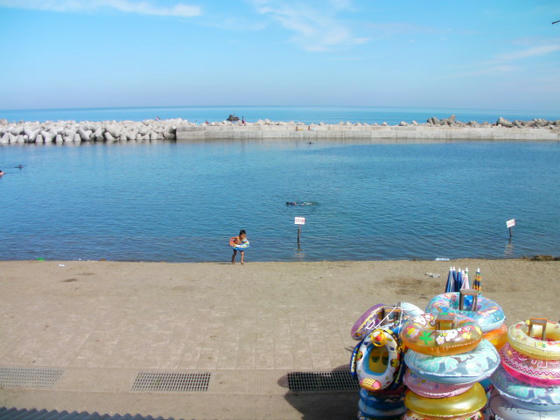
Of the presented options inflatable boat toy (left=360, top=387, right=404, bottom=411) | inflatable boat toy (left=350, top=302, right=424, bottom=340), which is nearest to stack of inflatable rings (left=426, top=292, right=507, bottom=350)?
inflatable boat toy (left=350, top=302, right=424, bottom=340)

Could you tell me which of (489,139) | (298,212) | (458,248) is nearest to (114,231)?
(298,212)

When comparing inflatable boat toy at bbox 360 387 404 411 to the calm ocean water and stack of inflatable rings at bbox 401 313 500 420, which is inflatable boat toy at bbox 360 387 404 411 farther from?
the calm ocean water

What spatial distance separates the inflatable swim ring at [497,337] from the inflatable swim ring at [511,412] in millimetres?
679

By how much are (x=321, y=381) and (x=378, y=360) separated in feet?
8.26

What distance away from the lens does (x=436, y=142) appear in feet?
226

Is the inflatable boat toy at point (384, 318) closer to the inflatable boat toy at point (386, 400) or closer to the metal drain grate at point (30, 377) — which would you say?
the inflatable boat toy at point (386, 400)

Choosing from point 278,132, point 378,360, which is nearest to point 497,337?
point 378,360

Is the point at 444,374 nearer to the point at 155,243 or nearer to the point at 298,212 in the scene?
the point at 155,243

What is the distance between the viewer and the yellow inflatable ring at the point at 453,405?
5926 mm

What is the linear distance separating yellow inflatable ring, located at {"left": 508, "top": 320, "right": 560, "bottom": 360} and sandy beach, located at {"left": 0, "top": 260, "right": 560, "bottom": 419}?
3.24 metres

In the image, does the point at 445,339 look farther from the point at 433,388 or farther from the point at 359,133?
the point at 359,133

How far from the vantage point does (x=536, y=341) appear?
18.9 ft

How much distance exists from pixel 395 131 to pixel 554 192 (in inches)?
1432

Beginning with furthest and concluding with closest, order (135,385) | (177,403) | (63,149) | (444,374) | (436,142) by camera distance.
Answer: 1. (436,142)
2. (63,149)
3. (135,385)
4. (177,403)
5. (444,374)
